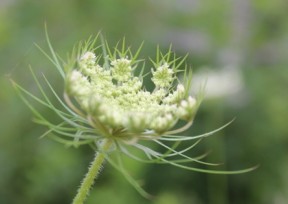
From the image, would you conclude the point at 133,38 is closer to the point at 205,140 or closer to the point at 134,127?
the point at 205,140

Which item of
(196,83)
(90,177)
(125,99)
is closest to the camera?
(90,177)

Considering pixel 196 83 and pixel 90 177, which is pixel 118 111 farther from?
pixel 196 83

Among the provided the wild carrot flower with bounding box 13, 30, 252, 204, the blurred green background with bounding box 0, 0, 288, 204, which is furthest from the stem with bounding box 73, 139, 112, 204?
the blurred green background with bounding box 0, 0, 288, 204

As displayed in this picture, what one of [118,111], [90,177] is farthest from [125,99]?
[90,177]

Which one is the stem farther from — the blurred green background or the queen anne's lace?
the blurred green background

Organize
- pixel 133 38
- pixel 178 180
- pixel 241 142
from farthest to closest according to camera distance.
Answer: pixel 133 38 < pixel 241 142 < pixel 178 180

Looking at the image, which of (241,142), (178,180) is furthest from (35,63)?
(241,142)
